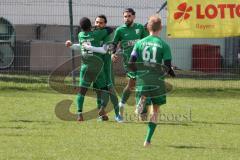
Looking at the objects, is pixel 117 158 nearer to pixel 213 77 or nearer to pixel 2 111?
pixel 2 111

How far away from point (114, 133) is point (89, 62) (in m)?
2.21

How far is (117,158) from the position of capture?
31.1 feet

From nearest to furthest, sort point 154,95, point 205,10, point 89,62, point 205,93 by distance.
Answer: point 154,95 < point 89,62 < point 205,10 < point 205,93

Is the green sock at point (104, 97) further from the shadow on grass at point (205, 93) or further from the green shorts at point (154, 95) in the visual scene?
A: the shadow on grass at point (205, 93)

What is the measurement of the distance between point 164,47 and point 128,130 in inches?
81.7

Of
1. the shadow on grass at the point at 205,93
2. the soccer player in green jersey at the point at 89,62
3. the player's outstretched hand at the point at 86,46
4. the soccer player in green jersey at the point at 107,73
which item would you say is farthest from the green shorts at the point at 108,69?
the shadow on grass at the point at 205,93

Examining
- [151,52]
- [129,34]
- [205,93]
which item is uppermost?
[129,34]

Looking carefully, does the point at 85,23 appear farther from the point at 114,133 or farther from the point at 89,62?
the point at 114,133

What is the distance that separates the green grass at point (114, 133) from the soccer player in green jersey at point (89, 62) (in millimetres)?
627

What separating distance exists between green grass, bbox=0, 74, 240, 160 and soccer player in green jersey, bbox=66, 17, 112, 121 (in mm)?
627

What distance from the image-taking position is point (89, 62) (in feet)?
44.8

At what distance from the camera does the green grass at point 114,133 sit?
32.4 feet

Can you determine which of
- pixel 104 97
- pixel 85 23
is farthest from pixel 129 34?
pixel 104 97

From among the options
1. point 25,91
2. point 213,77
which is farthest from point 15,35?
point 213,77
